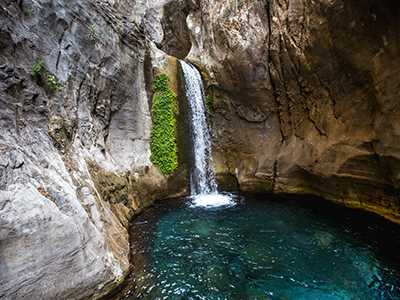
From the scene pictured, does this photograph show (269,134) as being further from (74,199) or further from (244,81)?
(74,199)

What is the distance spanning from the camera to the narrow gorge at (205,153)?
6.15 metres

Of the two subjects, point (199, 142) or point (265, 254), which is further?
point (199, 142)

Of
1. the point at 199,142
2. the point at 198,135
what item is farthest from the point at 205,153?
the point at 198,135

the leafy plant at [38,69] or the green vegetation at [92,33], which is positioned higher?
the green vegetation at [92,33]

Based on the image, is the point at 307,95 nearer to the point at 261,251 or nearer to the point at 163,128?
the point at 163,128

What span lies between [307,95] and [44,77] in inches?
378

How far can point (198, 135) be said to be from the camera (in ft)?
47.4

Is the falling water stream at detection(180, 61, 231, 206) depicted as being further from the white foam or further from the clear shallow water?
the clear shallow water

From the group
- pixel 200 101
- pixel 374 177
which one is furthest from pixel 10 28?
pixel 374 177

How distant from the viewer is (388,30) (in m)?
8.42

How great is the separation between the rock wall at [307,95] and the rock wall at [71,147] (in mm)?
3606

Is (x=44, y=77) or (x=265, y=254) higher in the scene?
(x=44, y=77)

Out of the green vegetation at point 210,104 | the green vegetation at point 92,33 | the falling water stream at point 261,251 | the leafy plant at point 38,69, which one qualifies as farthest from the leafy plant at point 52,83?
the green vegetation at point 210,104

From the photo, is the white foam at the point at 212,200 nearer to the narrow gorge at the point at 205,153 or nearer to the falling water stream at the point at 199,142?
the falling water stream at the point at 199,142
